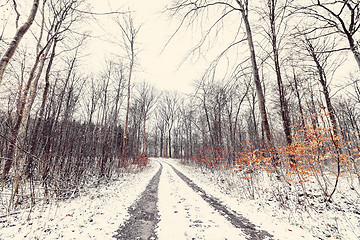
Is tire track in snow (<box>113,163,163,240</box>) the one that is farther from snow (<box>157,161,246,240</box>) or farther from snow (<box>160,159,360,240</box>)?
snow (<box>160,159,360,240</box>)

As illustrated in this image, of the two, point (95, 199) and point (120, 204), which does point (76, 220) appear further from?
point (95, 199)

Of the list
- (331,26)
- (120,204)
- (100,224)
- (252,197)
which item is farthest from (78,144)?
(331,26)

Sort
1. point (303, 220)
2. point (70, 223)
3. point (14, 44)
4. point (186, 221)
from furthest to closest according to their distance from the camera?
point (303, 220), point (186, 221), point (70, 223), point (14, 44)

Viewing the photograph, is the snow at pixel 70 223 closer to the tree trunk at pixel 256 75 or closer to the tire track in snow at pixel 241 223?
the tire track in snow at pixel 241 223

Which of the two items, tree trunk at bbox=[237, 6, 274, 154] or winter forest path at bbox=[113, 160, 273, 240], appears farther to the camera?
tree trunk at bbox=[237, 6, 274, 154]

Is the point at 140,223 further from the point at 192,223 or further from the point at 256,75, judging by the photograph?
the point at 256,75

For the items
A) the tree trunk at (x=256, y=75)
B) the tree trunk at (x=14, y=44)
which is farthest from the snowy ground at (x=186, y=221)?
the tree trunk at (x=14, y=44)

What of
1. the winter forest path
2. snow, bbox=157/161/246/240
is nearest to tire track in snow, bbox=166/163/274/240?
the winter forest path

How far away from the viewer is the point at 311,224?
3.09 metres

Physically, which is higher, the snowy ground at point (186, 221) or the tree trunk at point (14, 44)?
the tree trunk at point (14, 44)

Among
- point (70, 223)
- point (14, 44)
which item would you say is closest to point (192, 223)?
point (70, 223)

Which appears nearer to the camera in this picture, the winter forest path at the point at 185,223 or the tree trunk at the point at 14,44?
the tree trunk at the point at 14,44

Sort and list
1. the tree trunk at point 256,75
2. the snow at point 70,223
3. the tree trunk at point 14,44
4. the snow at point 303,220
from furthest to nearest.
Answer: the tree trunk at point 256,75, the snow at point 303,220, the snow at point 70,223, the tree trunk at point 14,44

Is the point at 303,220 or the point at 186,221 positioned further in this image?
the point at 303,220
